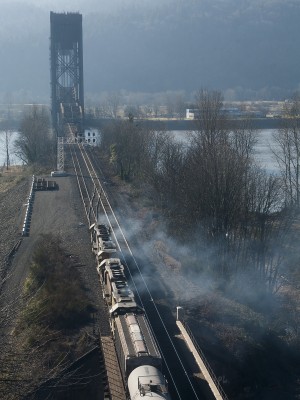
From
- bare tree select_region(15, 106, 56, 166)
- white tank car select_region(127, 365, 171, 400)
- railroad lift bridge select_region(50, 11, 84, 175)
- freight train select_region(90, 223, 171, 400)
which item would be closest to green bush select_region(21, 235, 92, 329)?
freight train select_region(90, 223, 171, 400)

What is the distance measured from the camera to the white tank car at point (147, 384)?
20.8 feet

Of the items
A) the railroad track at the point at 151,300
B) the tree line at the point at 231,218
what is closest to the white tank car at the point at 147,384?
the railroad track at the point at 151,300

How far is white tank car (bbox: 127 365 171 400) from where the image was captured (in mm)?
6330

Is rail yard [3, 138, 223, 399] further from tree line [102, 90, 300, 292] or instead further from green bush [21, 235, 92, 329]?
tree line [102, 90, 300, 292]

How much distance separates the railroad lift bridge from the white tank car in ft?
90.9

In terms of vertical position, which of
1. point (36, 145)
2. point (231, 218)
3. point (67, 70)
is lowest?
point (231, 218)

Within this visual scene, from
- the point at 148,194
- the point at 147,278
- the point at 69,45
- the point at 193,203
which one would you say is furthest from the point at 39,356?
the point at 69,45

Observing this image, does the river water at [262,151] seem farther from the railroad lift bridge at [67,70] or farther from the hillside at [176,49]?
the hillside at [176,49]

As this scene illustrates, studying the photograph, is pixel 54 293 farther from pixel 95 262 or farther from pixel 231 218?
pixel 231 218

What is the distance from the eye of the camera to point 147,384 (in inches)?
255

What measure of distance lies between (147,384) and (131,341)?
1.08 meters

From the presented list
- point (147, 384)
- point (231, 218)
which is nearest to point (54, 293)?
point (147, 384)

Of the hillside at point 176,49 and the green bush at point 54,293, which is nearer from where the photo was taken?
the green bush at point 54,293

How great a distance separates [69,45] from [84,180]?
59.7ft
